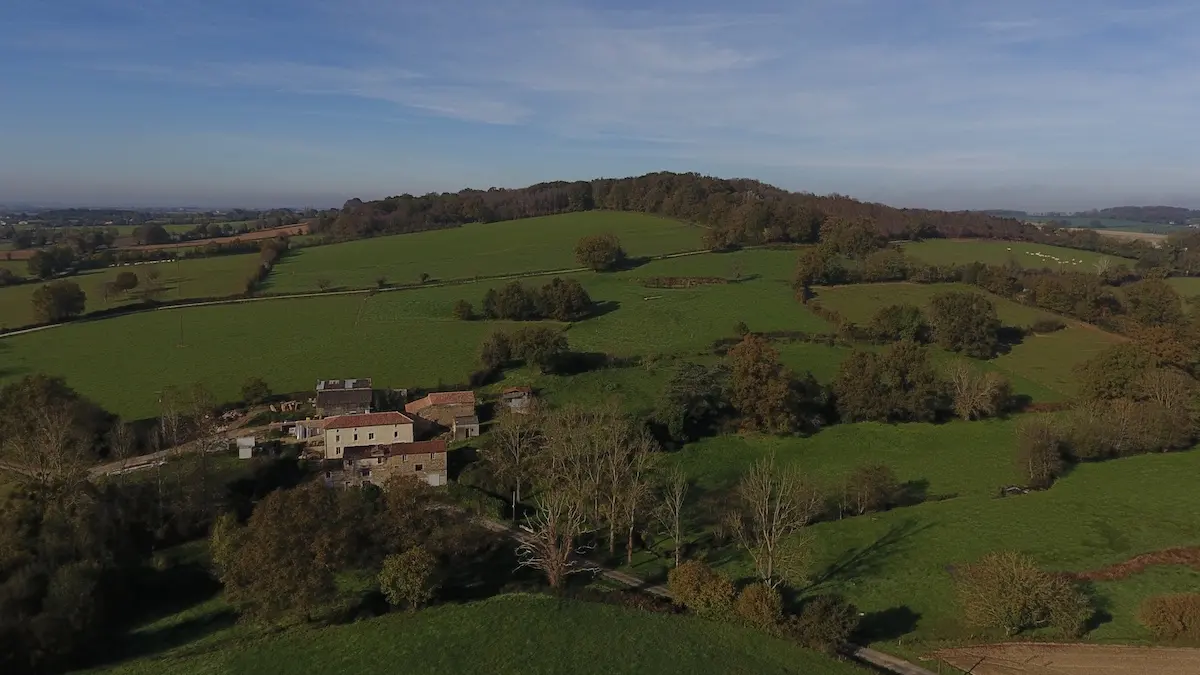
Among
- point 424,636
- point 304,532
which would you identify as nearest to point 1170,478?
point 424,636

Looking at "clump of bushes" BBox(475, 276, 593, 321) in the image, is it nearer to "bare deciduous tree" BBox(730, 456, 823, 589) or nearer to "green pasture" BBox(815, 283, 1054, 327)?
"green pasture" BBox(815, 283, 1054, 327)

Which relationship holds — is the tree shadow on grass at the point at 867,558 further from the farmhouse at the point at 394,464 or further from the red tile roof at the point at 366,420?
the red tile roof at the point at 366,420

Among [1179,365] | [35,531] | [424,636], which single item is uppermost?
[1179,365]

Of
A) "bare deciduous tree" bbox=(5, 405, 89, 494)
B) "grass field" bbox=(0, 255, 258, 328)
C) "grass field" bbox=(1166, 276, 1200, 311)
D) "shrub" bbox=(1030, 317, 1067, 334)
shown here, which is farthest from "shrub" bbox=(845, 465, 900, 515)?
"grass field" bbox=(0, 255, 258, 328)

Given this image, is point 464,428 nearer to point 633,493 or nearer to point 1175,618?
point 633,493

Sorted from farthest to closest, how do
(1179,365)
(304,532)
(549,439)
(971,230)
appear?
(971,230) < (1179,365) < (549,439) < (304,532)

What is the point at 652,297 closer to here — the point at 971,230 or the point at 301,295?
the point at 301,295

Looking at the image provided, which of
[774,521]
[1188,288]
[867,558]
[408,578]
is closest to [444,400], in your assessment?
[408,578]
